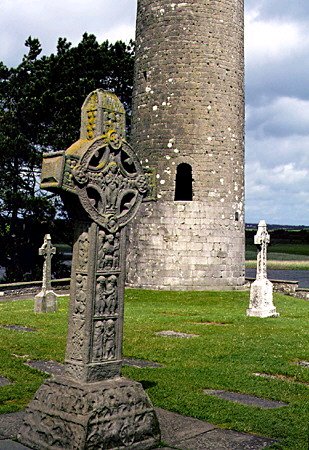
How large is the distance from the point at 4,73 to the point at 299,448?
2744 centimetres

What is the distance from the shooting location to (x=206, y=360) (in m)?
8.78

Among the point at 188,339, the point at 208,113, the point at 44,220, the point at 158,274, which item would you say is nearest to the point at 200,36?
the point at 208,113

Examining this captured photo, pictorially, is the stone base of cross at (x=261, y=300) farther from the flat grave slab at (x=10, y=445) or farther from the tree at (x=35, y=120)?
the tree at (x=35, y=120)

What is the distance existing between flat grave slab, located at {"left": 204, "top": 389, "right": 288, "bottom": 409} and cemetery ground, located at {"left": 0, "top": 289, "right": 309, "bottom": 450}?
11cm

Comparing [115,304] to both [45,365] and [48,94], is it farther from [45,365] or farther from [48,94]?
[48,94]

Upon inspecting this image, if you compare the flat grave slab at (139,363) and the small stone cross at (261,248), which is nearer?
the flat grave slab at (139,363)

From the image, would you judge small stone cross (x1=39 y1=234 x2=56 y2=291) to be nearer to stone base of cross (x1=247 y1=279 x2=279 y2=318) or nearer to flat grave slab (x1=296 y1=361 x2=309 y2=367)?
stone base of cross (x1=247 y1=279 x2=279 y2=318)

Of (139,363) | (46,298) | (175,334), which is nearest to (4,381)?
(139,363)

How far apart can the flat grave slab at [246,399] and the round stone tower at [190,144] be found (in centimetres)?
1473

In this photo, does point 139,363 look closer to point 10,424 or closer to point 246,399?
point 246,399

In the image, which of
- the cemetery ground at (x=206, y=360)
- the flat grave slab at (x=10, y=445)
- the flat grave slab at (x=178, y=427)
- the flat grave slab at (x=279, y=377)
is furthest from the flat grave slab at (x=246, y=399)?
the flat grave slab at (x=10, y=445)

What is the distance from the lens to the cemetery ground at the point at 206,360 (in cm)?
585

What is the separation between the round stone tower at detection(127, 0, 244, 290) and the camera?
21.6 metres

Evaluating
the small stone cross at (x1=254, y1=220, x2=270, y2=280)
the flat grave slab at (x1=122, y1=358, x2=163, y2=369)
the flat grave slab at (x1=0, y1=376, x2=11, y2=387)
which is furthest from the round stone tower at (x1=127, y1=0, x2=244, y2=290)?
the flat grave slab at (x1=0, y1=376, x2=11, y2=387)
